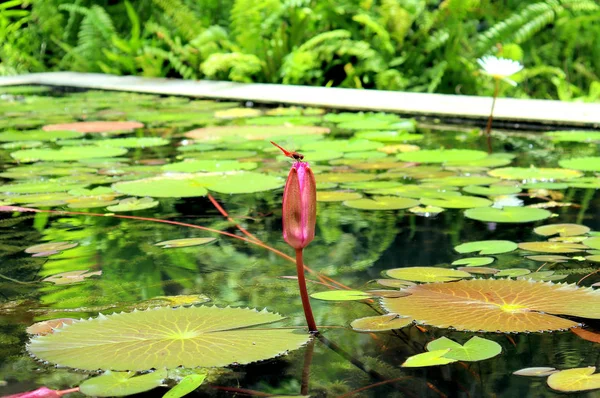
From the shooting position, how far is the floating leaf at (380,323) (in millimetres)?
1209

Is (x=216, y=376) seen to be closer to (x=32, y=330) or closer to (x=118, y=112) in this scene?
(x=32, y=330)

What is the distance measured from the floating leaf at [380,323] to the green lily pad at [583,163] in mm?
1357

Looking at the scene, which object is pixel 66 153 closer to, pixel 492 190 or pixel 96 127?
pixel 96 127

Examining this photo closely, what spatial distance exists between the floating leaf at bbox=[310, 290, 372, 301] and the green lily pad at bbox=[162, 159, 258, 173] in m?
1.16

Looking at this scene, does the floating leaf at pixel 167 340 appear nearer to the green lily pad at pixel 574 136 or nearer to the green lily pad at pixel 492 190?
the green lily pad at pixel 492 190

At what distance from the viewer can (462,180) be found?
2.30 metres

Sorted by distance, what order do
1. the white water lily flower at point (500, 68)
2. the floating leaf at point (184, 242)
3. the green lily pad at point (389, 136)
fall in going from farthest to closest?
1. the white water lily flower at point (500, 68)
2. the green lily pad at point (389, 136)
3. the floating leaf at point (184, 242)

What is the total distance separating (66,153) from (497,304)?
6.01ft

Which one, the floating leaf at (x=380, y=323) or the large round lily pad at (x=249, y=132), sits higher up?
the floating leaf at (x=380, y=323)

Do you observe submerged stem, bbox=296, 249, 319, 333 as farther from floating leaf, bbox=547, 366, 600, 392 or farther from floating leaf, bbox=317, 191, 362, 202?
floating leaf, bbox=317, 191, 362, 202

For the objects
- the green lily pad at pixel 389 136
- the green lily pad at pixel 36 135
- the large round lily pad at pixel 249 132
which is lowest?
the green lily pad at pixel 36 135

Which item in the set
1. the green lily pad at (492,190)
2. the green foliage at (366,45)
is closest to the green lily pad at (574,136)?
the green lily pad at (492,190)

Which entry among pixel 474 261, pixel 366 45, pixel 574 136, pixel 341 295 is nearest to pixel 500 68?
pixel 574 136

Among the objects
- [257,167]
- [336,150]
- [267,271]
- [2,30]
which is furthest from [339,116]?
[2,30]
